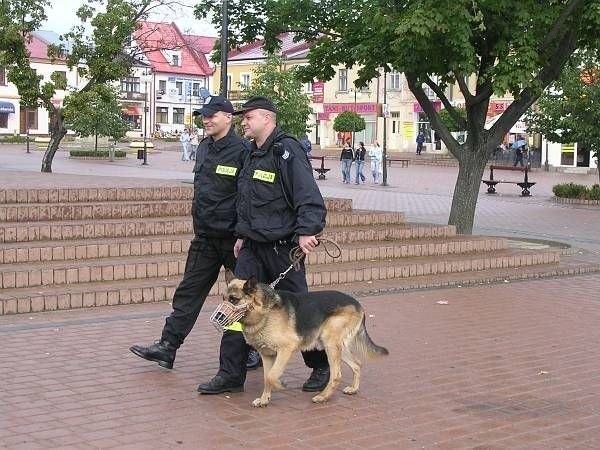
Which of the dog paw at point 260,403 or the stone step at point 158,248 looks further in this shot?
the stone step at point 158,248

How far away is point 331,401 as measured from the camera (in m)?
6.17

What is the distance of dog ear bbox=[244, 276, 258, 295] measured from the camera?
576 cm

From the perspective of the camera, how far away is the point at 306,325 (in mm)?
5973

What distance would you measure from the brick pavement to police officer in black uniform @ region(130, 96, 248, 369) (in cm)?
34

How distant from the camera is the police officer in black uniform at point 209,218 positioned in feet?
21.6

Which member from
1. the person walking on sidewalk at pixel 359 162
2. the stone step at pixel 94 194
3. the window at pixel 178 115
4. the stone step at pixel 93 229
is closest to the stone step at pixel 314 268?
the stone step at pixel 93 229

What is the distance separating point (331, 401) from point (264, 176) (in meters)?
A: 1.49

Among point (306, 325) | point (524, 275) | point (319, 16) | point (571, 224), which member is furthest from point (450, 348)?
point (571, 224)

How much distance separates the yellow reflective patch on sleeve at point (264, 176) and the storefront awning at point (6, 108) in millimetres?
78878

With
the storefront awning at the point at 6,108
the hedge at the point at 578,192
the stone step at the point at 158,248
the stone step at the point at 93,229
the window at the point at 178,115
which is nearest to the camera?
the stone step at the point at 158,248

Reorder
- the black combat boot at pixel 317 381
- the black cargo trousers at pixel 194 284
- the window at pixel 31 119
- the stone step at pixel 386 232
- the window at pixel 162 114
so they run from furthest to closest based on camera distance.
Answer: the window at pixel 162 114 < the window at pixel 31 119 < the stone step at pixel 386 232 < the black cargo trousers at pixel 194 284 < the black combat boot at pixel 317 381

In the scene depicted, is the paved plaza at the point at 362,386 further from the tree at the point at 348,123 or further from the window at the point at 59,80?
the tree at the point at 348,123

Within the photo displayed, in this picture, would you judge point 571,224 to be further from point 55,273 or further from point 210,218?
point 210,218

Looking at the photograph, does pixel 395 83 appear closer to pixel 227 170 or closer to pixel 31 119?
pixel 31 119
